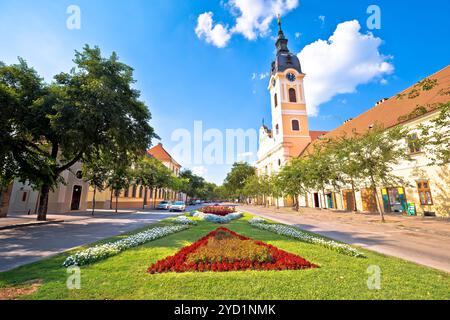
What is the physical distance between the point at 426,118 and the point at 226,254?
80.2ft

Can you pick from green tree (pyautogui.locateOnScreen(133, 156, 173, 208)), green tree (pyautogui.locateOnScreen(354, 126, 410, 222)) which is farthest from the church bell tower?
green tree (pyautogui.locateOnScreen(354, 126, 410, 222))

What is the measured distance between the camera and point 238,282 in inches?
178

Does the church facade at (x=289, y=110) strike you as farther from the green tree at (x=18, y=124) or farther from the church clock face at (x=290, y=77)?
the green tree at (x=18, y=124)

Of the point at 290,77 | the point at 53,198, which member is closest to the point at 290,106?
the point at 290,77

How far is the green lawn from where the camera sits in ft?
12.8

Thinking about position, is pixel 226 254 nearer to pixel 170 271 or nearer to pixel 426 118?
pixel 170 271

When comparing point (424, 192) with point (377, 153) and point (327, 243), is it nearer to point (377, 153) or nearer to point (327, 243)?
point (377, 153)

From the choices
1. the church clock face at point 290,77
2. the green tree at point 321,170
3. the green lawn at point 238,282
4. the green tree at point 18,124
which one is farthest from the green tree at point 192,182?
the green lawn at point 238,282

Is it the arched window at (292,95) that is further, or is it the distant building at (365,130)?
the arched window at (292,95)

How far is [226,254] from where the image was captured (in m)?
6.25

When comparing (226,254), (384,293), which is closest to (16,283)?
(226,254)

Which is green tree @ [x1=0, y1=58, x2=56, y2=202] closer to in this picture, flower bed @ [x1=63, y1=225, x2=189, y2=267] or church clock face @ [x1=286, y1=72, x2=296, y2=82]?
flower bed @ [x1=63, y1=225, x2=189, y2=267]

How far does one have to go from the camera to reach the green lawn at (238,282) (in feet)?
12.8

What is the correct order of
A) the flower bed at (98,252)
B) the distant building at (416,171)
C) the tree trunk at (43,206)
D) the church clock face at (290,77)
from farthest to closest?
1. the church clock face at (290,77)
2. the distant building at (416,171)
3. the tree trunk at (43,206)
4. the flower bed at (98,252)
